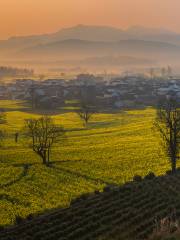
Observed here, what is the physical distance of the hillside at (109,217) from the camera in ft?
117

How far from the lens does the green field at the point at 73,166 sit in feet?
193

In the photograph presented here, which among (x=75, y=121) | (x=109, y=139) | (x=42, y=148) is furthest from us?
(x=75, y=121)

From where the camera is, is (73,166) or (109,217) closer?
(109,217)

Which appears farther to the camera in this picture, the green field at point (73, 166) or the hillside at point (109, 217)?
the green field at point (73, 166)

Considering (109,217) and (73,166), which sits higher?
(109,217)

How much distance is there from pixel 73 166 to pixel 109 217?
37647 millimetres

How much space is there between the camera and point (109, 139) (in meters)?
104

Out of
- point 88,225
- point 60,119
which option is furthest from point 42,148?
point 60,119

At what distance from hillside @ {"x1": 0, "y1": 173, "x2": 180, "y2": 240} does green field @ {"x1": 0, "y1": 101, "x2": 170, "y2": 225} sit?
7.08 meters

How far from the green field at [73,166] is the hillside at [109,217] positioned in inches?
279

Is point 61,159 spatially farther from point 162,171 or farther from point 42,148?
point 162,171

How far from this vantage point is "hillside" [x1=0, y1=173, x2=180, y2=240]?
117ft

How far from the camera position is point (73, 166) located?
77.3 metres

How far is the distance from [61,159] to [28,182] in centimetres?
1651
